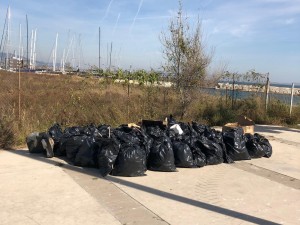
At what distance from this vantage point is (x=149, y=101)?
42.4 feet

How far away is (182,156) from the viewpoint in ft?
22.6

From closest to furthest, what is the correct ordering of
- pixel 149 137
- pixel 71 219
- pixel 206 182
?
pixel 71 219
pixel 206 182
pixel 149 137

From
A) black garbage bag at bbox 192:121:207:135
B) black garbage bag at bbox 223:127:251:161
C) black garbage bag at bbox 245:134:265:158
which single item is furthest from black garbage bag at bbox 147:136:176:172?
black garbage bag at bbox 245:134:265:158

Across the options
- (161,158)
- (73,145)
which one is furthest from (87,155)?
(161,158)

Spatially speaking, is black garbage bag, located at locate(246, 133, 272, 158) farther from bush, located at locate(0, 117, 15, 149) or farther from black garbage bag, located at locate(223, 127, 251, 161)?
bush, located at locate(0, 117, 15, 149)

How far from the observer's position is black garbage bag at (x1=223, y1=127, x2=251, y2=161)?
7727 mm

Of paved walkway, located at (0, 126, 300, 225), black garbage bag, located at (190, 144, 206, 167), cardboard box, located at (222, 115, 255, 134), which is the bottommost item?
paved walkway, located at (0, 126, 300, 225)

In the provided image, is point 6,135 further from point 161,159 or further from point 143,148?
point 161,159

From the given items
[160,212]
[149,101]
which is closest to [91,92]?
[149,101]

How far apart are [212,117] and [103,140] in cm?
767

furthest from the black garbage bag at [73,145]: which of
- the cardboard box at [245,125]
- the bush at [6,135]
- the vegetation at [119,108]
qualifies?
the cardboard box at [245,125]

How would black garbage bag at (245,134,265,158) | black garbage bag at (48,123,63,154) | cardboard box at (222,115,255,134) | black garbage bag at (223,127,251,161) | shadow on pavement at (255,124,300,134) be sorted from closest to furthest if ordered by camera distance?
1. black garbage bag at (48,123,63,154)
2. black garbage bag at (223,127,251,161)
3. black garbage bag at (245,134,265,158)
4. cardboard box at (222,115,255,134)
5. shadow on pavement at (255,124,300,134)

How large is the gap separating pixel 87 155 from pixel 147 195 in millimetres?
1862

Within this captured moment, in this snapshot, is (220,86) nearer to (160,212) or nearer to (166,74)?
(166,74)
